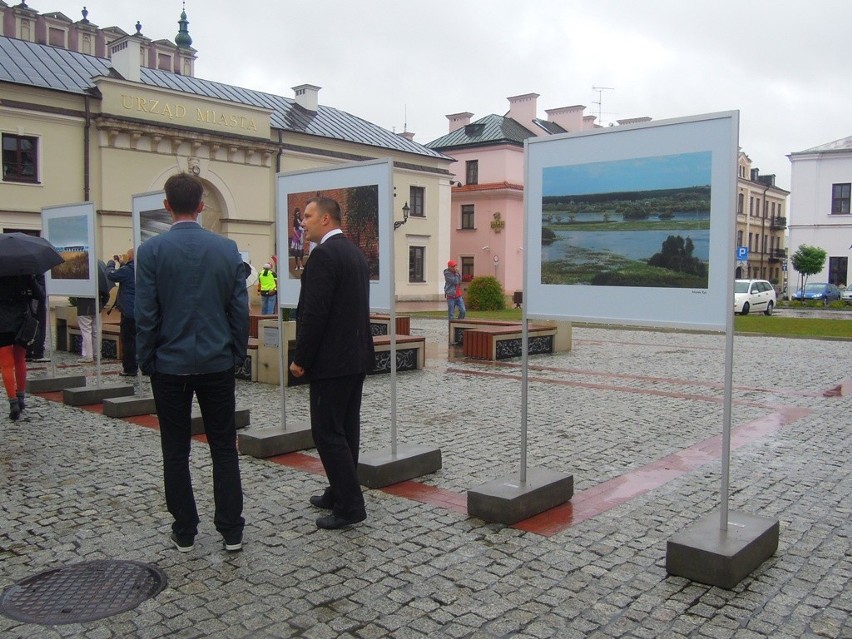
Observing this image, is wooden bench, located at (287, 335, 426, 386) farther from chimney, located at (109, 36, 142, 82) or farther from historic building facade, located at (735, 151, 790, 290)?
historic building facade, located at (735, 151, 790, 290)

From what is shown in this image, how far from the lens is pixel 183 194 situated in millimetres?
4352

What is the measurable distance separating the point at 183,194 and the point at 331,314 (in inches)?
44.0

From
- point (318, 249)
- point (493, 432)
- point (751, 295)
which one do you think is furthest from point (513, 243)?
point (318, 249)

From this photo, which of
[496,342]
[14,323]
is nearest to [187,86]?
[496,342]

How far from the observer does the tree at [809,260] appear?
56688 mm

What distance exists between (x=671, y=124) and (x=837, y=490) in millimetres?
3201

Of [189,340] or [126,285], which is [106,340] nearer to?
[126,285]

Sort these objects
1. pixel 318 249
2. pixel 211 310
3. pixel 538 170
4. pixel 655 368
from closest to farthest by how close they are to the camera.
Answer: pixel 211 310 → pixel 318 249 → pixel 538 170 → pixel 655 368

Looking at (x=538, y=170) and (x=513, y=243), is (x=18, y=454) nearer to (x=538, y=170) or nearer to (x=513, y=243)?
(x=538, y=170)

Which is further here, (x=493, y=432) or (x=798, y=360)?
(x=798, y=360)

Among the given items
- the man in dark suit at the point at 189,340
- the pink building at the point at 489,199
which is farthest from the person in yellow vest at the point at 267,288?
the pink building at the point at 489,199

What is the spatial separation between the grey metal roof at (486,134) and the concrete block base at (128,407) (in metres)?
42.1

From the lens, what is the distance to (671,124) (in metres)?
4.39

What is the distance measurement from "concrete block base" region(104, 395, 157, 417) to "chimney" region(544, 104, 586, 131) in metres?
52.2
